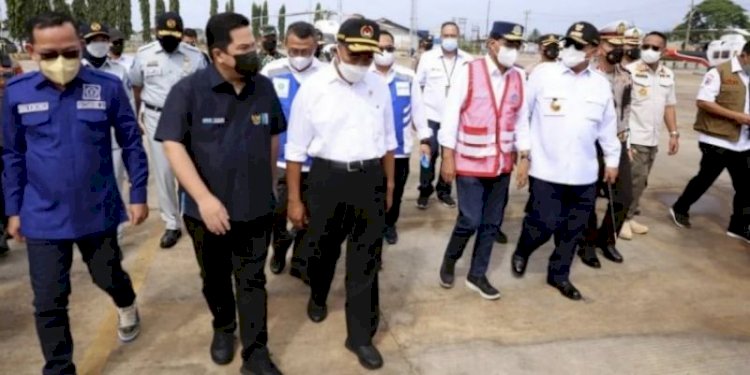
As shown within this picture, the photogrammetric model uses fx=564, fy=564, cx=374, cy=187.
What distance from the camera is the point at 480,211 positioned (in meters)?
3.95

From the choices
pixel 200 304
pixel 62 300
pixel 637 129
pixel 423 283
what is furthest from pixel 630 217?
pixel 62 300

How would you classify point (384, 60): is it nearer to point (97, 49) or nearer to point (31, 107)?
point (97, 49)

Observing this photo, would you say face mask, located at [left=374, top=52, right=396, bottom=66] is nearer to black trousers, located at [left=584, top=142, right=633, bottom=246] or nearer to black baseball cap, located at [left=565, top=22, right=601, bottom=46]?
black baseball cap, located at [left=565, top=22, right=601, bottom=46]

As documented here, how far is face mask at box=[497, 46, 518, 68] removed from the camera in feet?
12.2

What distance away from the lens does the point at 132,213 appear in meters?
2.92

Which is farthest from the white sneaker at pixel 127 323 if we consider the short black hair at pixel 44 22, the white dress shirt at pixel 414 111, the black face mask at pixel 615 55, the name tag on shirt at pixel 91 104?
the black face mask at pixel 615 55

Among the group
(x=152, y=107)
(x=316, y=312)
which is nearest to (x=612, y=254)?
(x=316, y=312)

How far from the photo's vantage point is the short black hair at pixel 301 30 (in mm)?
3949

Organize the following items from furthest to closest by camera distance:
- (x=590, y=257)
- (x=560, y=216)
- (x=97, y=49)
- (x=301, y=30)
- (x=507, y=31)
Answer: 1. (x=590, y=257)
2. (x=97, y=49)
3. (x=560, y=216)
4. (x=301, y=30)
5. (x=507, y=31)

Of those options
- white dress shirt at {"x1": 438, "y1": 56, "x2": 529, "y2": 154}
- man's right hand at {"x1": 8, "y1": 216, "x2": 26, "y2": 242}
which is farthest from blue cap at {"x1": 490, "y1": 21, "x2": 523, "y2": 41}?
man's right hand at {"x1": 8, "y1": 216, "x2": 26, "y2": 242}

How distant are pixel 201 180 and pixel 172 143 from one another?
0.21 meters

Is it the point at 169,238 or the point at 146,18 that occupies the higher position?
the point at 146,18

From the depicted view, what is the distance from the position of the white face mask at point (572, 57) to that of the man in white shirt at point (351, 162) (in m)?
Result: 1.42

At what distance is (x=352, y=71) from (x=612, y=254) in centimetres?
314
